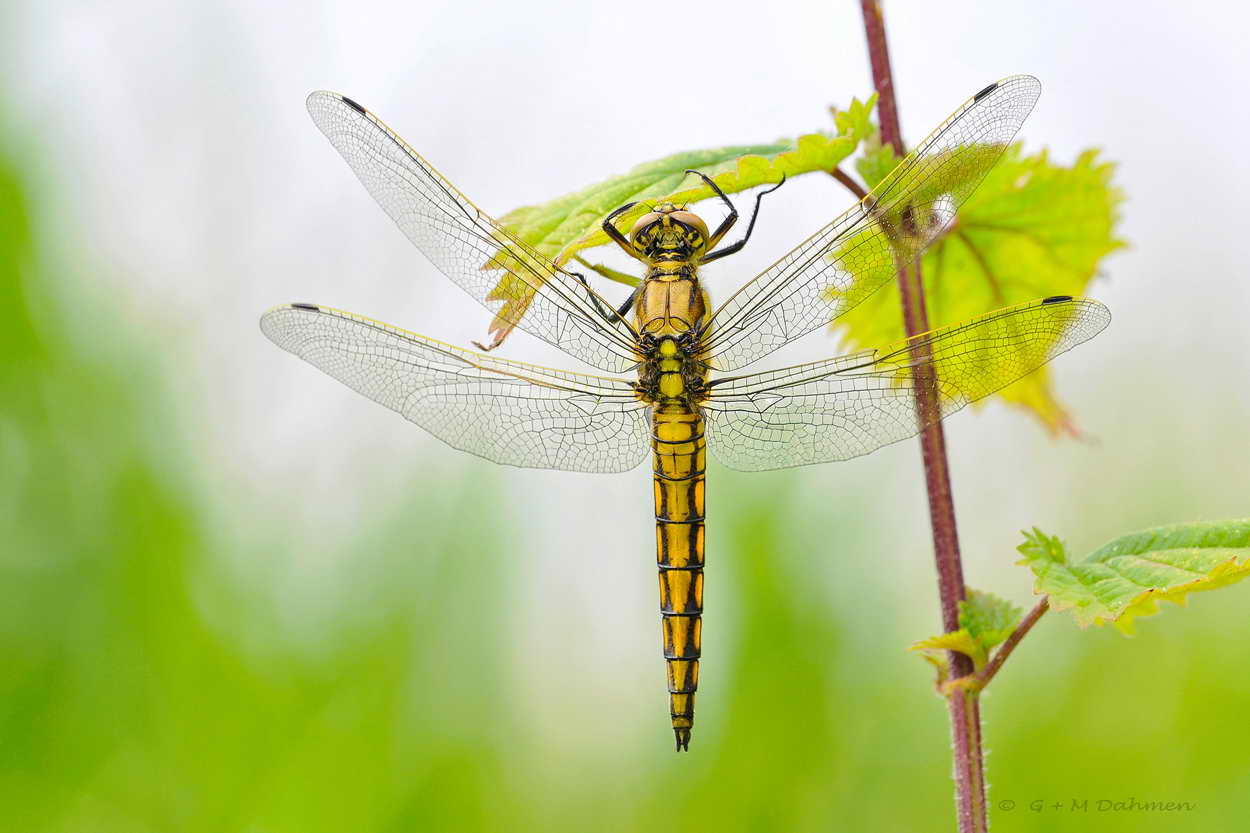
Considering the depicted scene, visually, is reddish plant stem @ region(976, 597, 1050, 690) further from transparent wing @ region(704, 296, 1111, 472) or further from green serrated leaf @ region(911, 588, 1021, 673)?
transparent wing @ region(704, 296, 1111, 472)

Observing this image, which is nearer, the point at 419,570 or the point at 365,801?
the point at 365,801

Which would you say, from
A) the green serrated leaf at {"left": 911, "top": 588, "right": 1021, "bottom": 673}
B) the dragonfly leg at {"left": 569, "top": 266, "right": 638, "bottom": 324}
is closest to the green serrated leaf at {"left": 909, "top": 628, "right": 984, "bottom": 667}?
the green serrated leaf at {"left": 911, "top": 588, "right": 1021, "bottom": 673}

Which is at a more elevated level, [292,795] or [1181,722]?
[1181,722]

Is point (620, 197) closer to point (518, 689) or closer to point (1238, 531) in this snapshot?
point (1238, 531)

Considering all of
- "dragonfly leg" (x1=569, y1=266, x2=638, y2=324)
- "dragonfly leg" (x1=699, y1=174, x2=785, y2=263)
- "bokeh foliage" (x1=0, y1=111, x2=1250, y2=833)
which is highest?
"dragonfly leg" (x1=699, y1=174, x2=785, y2=263)

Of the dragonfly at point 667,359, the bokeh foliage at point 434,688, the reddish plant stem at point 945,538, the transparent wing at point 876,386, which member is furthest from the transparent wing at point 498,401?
the bokeh foliage at point 434,688

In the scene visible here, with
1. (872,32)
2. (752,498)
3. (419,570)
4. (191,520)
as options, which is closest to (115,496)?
(191,520)

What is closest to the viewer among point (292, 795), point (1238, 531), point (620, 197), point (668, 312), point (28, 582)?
point (1238, 531)

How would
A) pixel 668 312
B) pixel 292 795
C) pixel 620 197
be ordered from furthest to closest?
1. pixel 292 795
2. pixel 668 312
3. pixel 620 197
